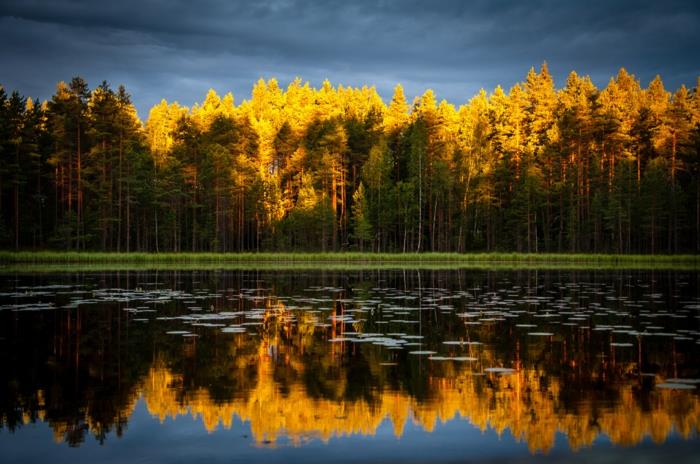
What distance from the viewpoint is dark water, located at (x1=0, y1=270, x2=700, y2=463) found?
8.41 meters

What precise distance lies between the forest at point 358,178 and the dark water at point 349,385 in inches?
2274

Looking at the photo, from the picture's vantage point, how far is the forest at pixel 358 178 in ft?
247

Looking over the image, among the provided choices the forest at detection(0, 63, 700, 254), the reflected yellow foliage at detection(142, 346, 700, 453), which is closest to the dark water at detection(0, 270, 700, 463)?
the reflected yellow foliage at detection(142, 346, 700, 453)

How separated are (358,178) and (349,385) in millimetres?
87874

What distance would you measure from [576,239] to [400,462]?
78386 mm

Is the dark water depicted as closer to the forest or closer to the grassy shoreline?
the grassy shoreline

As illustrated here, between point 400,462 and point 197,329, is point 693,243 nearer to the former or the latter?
point 197,329

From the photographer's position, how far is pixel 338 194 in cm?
9481

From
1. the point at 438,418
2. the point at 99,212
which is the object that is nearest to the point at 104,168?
the point at 99,212

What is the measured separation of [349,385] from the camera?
11.3 m

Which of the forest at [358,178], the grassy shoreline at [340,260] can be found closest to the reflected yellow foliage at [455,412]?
the grassy shoreline at [340,260]

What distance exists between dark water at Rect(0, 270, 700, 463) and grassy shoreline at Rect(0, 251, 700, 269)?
42534 millimetres

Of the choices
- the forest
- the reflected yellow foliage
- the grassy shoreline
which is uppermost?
the forest

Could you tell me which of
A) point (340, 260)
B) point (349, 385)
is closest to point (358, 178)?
point (340, 260)
